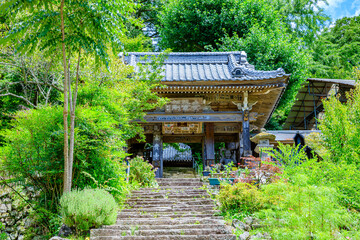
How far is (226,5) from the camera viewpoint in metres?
18.5

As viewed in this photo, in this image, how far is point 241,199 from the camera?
20.2 feet

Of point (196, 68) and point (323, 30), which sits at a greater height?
point (323, 30)

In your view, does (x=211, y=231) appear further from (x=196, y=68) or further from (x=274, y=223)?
(x=196, y=68)

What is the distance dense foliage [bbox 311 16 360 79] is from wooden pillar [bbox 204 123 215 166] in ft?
41.1

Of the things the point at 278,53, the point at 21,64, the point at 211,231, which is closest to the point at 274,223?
the point at 211,231

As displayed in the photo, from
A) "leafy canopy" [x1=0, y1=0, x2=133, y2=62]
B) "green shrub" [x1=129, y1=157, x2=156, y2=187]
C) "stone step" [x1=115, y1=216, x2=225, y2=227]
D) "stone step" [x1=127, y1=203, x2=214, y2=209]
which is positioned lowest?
"stone step" [x1=115, y1=216, x2=225, y2=227]

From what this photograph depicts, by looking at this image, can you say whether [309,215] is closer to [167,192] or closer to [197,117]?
[167,192]

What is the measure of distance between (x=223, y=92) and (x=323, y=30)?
16652 millimetres

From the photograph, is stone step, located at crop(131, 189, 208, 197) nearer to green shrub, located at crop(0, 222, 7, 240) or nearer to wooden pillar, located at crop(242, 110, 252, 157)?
green shrub, located at crop(0, 222, 7, 240)

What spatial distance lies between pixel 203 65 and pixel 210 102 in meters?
2.49

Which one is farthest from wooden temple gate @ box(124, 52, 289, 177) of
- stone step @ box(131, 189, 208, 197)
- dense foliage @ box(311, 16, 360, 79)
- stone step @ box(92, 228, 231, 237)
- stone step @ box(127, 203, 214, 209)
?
dense foliage @ box(311, 16, 360, 79)

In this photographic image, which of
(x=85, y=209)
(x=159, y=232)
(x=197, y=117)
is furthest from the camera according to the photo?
(x=197, y=117)

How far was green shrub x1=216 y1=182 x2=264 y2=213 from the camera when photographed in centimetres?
606

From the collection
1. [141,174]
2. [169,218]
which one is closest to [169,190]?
[141,174]
